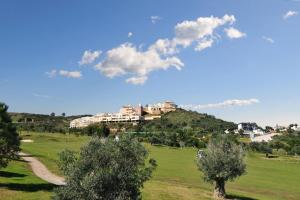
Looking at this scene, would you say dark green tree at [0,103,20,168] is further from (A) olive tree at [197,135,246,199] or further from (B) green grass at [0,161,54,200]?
(A) olive tree at [197,135,246,199]


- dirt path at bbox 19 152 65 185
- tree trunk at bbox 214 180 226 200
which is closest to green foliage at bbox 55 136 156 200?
dirt path at bbox 19 152 65 185

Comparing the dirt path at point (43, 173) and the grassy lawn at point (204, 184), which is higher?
the dirt path at point (43, 173)

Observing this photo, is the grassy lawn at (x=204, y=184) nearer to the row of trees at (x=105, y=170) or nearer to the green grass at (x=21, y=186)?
the green grass at (x=21, y=186)

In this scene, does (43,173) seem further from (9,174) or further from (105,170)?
(105,170)

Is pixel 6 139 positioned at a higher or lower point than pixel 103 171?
higher

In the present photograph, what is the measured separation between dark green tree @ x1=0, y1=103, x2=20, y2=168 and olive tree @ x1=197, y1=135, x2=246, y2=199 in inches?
1263

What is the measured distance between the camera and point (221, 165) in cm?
7681

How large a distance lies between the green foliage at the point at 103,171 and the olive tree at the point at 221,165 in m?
35.8

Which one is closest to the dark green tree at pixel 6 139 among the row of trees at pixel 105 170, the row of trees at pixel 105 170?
the row of trees at pixel 105 170

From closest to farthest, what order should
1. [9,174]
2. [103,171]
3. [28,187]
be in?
[103,171] < [28,187] < [9,174]

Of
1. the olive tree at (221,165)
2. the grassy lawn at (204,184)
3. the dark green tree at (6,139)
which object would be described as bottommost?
the grassy lawn at (204,184)

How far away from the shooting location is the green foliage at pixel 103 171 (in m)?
39.0

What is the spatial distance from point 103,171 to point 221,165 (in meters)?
41.3

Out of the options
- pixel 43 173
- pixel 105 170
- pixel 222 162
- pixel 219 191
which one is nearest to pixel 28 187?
pixel 43 173
